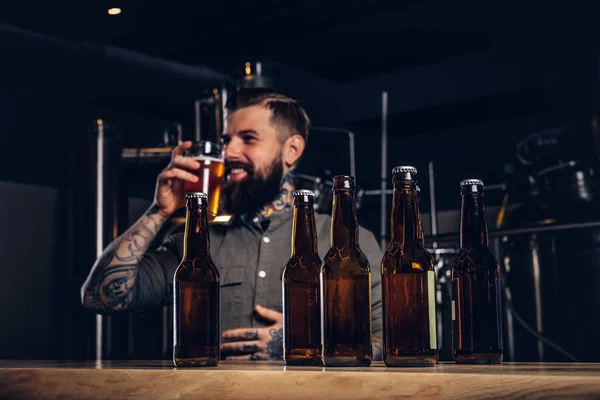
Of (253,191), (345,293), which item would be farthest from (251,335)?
(345,293)

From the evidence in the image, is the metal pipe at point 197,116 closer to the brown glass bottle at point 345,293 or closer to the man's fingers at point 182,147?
the man's fingers at point 182,147

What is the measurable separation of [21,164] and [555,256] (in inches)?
107

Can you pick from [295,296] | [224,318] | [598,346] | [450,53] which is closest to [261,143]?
A: [224,318]

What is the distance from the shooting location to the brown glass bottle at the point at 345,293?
3.49 feet

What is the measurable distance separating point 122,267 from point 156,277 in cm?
15

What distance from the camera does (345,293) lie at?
3.54 ft

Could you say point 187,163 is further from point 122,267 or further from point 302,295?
point 302,295

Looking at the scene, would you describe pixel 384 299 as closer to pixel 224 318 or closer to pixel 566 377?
pixel 566 377

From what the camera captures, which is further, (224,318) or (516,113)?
(516,113)

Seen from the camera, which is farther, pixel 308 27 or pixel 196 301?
pixel 308 27

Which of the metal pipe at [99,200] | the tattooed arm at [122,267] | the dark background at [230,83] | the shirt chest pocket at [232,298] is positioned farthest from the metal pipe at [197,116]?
the tattooed arm at [122,267]

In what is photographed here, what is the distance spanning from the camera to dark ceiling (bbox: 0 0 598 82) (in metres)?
4.00

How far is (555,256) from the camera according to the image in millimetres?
3635

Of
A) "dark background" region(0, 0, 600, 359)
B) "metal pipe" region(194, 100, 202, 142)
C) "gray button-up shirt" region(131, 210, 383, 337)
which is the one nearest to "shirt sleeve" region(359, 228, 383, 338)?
"gray button-up shirt" region(131, 210, 383, 337)
